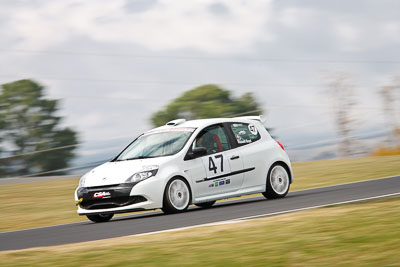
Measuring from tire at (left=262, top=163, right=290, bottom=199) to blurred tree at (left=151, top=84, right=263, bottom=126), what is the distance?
32.6 m

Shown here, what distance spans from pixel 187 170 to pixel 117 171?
1156 millimetres

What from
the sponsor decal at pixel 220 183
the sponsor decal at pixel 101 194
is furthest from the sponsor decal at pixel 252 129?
the sponsor decal at pixel 101 194

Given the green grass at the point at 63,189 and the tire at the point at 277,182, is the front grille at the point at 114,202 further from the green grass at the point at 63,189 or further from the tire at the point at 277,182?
the tire at the point at 277,182

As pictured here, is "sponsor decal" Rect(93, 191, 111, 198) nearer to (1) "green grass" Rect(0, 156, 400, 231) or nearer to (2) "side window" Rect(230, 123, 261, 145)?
(1) "green grass" Rect(0, 156, 400, 231)

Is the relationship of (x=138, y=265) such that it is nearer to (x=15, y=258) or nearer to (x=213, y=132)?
(x=15, y=258)

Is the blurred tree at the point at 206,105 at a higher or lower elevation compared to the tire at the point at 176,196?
higher

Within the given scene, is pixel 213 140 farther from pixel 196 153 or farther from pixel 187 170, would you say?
pixel 187 170

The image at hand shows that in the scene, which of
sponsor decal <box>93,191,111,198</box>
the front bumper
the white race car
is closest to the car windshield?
the white race car

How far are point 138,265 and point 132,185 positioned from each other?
5400 mm

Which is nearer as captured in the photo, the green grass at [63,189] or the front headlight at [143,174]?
the front headlight at [143,174]

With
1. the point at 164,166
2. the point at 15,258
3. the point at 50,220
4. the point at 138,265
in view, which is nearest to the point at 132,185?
the point at 164,166

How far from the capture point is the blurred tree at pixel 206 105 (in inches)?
1912

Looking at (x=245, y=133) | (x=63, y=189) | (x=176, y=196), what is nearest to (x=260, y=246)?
(x=176, y=196)

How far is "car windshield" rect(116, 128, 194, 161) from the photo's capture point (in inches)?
521
